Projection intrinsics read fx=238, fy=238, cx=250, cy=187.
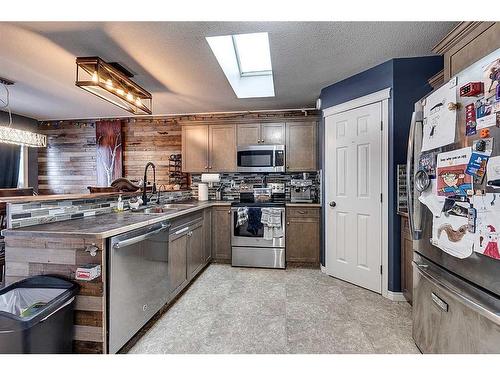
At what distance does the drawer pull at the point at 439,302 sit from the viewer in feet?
4.36

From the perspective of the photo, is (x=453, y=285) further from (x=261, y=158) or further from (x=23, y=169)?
(x=23, y=169)

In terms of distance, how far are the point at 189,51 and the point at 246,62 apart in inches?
44.1

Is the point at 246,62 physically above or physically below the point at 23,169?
above

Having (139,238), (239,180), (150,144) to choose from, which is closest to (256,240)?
(239,180)

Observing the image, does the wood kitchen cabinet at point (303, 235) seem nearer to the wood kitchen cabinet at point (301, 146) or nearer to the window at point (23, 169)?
the wood kitchen cabinet at point (301, 146)

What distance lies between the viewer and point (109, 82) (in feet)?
7.58

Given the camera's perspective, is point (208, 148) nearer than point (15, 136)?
No

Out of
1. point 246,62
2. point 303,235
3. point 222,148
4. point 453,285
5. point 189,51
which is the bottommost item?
point 303,235

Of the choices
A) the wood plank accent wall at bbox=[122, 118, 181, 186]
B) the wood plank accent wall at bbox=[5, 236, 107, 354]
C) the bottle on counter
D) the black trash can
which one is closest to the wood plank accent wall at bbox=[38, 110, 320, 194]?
the wood plank accent wall at bbox=[122, 118, 181, 186]

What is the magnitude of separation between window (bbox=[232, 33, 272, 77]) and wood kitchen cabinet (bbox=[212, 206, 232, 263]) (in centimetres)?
197

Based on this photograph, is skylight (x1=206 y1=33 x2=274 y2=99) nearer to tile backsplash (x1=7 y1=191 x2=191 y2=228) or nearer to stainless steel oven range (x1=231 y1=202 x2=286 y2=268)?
stainless steel oven range (x1=231 y1=202 x2=286 y2=268)

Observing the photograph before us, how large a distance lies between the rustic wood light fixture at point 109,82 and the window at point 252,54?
1244 mm

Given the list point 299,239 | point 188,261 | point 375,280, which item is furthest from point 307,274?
point 188,261

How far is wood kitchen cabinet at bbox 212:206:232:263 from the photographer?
11.8ft
